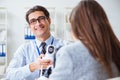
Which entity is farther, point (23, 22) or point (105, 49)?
point (23, 22)

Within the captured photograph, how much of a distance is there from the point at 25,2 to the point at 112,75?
3.54 meters

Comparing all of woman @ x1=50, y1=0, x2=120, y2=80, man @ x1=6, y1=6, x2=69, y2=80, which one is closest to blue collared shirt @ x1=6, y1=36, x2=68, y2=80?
man @ x1=6, y1=6, x2=69, y2=80

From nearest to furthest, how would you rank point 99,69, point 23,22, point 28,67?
point 99,69
point 28,67
point 23,22

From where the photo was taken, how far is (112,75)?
3.84ft

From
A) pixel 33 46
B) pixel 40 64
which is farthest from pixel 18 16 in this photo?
pixel 40 64

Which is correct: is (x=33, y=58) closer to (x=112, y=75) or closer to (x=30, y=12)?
(x=30, y=12)

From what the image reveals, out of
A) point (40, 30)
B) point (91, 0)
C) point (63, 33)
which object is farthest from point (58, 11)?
point (91, 0)

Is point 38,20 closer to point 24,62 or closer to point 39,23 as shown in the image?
point 39,23

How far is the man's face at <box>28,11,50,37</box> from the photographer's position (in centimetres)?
184

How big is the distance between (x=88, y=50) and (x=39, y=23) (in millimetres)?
807

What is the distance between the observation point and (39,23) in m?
1.86

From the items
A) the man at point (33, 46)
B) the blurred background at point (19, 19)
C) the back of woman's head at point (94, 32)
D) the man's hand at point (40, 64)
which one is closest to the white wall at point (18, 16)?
the blurred background at point (19, 19)

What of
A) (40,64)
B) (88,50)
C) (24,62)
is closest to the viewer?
(88,50)

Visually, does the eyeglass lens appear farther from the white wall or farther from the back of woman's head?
the white wall
